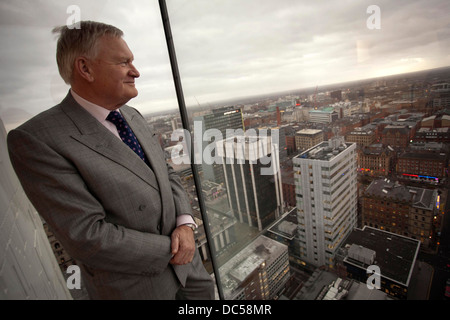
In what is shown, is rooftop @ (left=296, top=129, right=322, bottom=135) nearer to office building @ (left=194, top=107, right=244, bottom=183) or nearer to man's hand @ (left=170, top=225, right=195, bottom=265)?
office building @ (left=194, top=107, right=244, bottom=183)

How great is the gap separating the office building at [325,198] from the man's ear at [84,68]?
1417 mm

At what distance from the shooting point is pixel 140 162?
90 centimetres

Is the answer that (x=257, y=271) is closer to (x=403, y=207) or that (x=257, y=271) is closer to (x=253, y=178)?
(x=253, y=178)

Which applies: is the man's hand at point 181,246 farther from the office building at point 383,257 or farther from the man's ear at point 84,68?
the office building at point 383,257

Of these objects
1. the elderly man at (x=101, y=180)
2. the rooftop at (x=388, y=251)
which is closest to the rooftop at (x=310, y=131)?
the rooftop at (x=388, y=251)

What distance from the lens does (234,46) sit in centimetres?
180

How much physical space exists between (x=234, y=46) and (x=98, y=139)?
1371mm

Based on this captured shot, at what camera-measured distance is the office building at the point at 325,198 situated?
1562 millimetres

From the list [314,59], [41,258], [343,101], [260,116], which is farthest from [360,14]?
[41,258]

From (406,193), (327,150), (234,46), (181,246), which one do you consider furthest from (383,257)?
(234,46)

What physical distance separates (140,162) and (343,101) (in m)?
1.27

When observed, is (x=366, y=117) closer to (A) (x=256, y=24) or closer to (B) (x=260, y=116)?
(B) (x=260, y=116)

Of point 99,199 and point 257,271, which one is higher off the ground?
point 99,199

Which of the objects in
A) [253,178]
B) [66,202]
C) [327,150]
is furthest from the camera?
[253,178]
